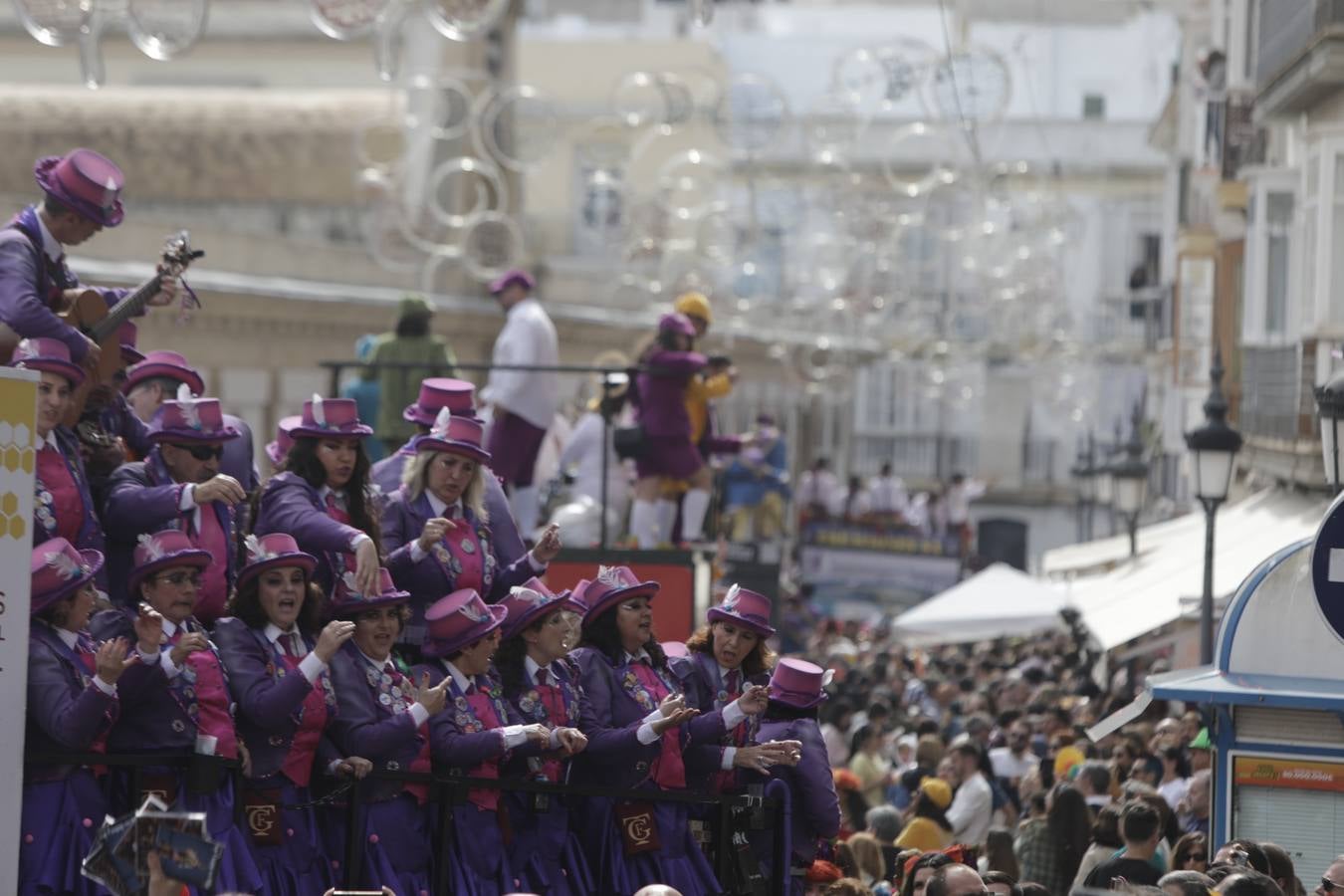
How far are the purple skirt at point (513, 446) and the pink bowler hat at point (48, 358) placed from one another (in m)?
6.75

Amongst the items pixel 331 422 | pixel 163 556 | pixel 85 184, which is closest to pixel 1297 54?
pixel 331 422

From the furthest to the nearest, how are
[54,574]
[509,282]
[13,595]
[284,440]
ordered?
1. [509,282]
2. [284,440]
3. [54,574]
4. [13,595]

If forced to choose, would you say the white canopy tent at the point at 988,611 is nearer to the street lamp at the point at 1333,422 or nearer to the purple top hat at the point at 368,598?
the street lamp at the point at 1333,422

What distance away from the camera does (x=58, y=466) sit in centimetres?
893

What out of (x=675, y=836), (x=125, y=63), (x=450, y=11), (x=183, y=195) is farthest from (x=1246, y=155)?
(x=125, y=63)

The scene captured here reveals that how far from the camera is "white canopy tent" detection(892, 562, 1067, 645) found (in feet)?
78.9

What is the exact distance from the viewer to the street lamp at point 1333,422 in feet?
35.7

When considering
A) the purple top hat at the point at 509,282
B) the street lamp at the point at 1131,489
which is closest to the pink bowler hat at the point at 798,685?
the purple top hat at the point at 509,282

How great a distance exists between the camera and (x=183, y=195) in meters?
46.1

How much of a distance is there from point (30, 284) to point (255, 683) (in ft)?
6.74

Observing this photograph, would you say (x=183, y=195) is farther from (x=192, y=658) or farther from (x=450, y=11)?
(x=192, y=658)

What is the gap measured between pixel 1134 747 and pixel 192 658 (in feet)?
21.3

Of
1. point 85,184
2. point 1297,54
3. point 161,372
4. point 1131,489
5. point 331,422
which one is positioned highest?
point 1297,54

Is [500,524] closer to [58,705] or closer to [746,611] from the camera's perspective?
[746,611]
